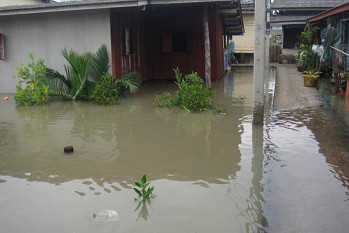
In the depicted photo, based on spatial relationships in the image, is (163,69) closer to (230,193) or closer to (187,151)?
(187,151)

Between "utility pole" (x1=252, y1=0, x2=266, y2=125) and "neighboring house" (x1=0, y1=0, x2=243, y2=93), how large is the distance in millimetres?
4565

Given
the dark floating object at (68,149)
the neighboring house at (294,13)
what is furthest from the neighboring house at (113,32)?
the neighboring house at (294,13)

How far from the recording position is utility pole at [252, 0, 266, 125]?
23.8 ft

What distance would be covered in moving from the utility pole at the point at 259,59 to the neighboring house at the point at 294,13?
18710 millimetres

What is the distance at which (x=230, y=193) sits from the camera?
4.46 metres

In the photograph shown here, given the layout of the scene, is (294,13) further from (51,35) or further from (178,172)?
(178,172)

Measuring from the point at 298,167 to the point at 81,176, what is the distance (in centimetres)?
283

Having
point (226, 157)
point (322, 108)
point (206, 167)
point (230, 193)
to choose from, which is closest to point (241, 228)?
point (230, 193)

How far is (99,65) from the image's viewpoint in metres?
11.5

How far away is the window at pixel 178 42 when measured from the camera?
16031mm

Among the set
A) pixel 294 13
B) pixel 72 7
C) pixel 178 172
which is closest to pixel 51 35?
pixel 72 7

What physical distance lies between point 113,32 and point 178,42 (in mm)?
4645

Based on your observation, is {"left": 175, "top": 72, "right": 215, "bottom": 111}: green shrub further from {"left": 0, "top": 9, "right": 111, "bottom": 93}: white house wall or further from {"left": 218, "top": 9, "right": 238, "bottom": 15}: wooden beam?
{"left": 218, "top": 9, "right": 238, "bottom": 15}: wooden beam

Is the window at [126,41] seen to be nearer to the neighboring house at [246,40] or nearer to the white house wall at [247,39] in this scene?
the neighboring house at [246,40]
